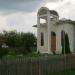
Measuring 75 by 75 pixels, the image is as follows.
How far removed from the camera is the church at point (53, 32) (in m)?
40.4

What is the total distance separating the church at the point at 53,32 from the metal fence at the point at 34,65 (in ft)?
53.8

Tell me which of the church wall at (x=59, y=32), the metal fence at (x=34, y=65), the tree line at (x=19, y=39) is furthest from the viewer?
the tree line at (x=19, y=39)

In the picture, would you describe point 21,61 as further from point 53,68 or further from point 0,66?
point 53,68

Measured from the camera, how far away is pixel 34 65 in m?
17.2

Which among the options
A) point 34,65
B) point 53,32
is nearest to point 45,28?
point 53,32

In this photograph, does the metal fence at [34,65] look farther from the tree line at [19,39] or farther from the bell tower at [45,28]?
the tree line at [19,39]

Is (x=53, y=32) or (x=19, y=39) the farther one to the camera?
(x=19, y=39)

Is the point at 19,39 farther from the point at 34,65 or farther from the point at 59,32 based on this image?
the point at 34,65

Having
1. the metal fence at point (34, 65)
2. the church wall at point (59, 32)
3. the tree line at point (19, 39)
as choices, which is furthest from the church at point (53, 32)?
the tree line at point (19, 39)

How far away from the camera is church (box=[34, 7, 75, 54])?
4041cm

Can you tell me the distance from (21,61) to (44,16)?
26670mm

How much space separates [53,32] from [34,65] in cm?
2594

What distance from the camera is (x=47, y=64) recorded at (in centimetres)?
1927

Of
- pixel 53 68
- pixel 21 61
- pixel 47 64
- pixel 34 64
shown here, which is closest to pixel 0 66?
pixel 21 61
